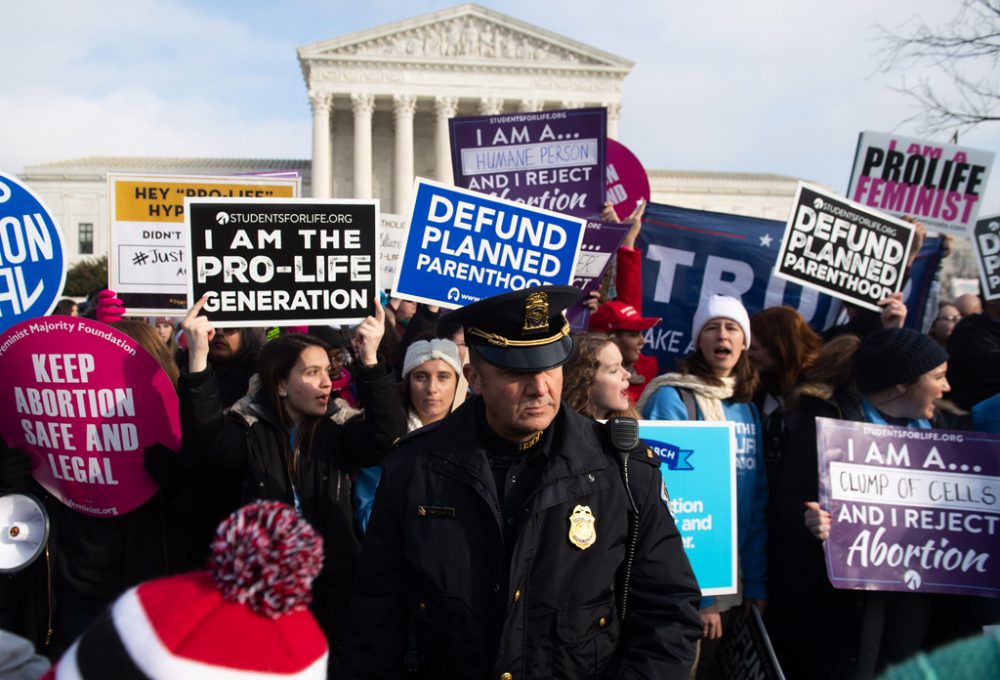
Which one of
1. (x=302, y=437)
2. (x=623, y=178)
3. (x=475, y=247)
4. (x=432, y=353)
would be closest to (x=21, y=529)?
(x=302, y=437)

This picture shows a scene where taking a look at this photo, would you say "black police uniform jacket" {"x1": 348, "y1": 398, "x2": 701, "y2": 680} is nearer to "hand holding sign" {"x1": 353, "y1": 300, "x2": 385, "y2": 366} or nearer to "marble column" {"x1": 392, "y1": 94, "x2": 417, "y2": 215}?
"hand holding sign" {"x1": 353, "y1": 300, "x2": 385, "y2": 366}

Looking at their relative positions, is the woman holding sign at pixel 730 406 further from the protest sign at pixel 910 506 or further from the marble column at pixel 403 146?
the marble column at pixel 403 146

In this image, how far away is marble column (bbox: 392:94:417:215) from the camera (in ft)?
177

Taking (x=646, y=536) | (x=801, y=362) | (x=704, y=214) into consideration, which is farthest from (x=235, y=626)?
(x=704, y=214)

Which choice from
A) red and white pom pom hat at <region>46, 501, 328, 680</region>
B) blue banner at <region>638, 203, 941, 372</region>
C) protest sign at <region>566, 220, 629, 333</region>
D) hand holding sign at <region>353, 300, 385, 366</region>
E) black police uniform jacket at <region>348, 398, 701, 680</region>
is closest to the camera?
red and white pom pom hat at <region>46, 501, 328, 680</region>

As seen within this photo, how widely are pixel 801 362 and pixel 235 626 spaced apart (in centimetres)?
347

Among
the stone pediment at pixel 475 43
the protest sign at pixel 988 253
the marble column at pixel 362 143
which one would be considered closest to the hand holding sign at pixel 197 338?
the protest sign at pixel 988 253

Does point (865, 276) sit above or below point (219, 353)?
above

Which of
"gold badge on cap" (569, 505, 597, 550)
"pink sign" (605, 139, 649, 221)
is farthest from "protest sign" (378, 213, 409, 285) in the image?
"gold badge on cap" (569, 505, 597, 550)

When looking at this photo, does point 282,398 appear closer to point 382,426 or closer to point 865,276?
point 382,426

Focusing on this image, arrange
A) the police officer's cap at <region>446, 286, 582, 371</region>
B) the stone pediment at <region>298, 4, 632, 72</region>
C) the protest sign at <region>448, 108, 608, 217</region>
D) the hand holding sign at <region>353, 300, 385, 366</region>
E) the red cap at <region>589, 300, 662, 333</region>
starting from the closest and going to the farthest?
1. the police officer's cap at <region>446, 286, 582, 371</region>
2. the hand holding sign at <region>353, 300, 385, 366</region>
3. the red cap at <region>589, 300, 662, 333</region>
4. the protest sign at <region>448, 108, 608, 217</region>
5. the stone pediment at <region>298, 4, 632, 72</region>

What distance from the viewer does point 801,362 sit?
13.1 feet

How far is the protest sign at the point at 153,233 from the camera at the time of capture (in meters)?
4.79

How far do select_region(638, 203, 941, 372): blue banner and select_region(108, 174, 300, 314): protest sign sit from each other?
265cm
